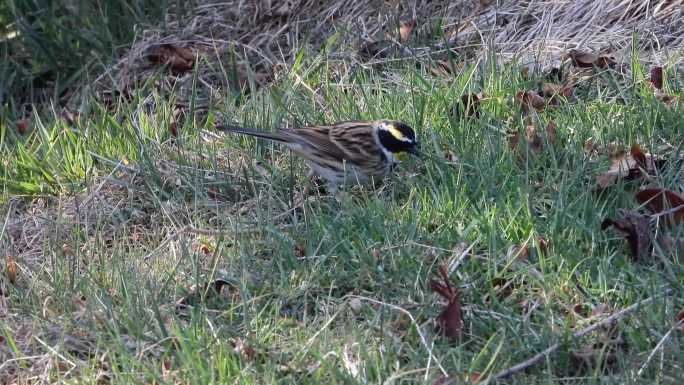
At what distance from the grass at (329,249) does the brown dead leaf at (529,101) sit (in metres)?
0.09

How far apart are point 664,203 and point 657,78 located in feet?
5.36

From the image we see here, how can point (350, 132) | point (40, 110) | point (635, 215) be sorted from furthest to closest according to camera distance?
point (40, 110)
point (350, 132)
point (635, 215)

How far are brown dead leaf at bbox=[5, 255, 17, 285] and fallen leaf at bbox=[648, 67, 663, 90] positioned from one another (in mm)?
3694

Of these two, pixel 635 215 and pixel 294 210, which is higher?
pixel 635 215

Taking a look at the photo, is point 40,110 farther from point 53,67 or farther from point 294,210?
point 294,210

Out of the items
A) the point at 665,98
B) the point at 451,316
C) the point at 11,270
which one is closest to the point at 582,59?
the point at 665,98

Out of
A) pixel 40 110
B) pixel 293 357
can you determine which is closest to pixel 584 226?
pixel 293 357

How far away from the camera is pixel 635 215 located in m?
4.92

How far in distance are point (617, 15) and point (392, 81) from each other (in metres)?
1.64

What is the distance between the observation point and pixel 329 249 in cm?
516

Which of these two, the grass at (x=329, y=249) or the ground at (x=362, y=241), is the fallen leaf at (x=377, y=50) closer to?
the ground at (x=362, y=241)

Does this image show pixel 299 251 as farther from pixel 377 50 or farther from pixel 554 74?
pixel 377 50

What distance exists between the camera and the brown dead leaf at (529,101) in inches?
253

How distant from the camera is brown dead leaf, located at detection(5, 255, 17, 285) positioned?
17.8 feet
